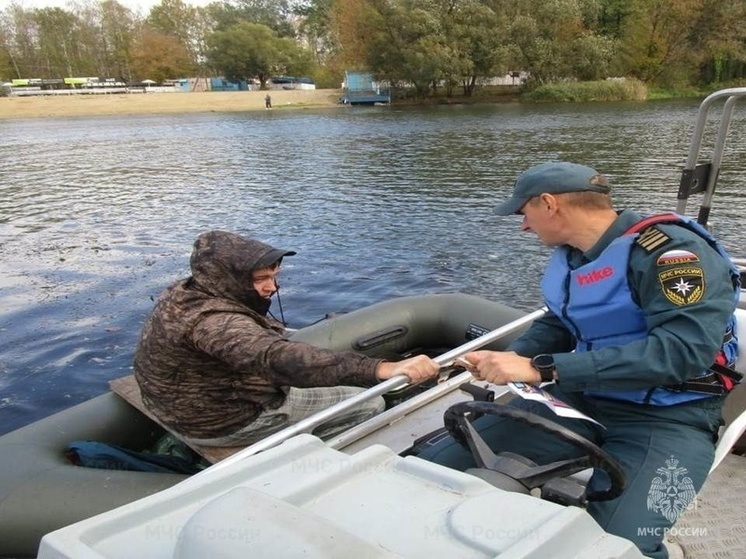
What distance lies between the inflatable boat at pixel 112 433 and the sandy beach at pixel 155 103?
4873cm

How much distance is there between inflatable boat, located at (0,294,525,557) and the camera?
2611mm

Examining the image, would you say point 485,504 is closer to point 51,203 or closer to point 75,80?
point 51,203

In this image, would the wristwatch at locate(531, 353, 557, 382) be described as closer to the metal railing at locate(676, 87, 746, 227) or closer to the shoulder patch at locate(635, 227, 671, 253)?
the shoulder patch at locate(635, 227, 671, 253)

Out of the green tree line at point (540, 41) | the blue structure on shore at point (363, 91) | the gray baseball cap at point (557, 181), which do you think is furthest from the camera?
the blue structure on shore at point (363, 91)

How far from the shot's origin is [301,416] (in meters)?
3.17

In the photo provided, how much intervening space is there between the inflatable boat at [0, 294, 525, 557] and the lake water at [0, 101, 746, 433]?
216 centimetres

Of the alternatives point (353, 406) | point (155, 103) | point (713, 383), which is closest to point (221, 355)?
point (353, 406)

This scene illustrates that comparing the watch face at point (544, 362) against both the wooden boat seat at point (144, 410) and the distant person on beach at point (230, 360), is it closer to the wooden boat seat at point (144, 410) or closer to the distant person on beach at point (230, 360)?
the distant person on beach at point (230, 360)

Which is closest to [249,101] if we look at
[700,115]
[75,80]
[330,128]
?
[330,128]

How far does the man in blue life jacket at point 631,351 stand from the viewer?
1.88 meters

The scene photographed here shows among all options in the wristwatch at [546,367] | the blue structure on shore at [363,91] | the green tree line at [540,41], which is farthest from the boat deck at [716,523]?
the blue structure on shore at [363,91]

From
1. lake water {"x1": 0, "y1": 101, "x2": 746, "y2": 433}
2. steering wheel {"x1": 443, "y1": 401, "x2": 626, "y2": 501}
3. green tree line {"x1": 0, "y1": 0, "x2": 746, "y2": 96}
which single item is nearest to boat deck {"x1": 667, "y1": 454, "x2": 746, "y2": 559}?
steering wheel {"x1": 443, "y1": 401, "x2": 626, "y2": 501}

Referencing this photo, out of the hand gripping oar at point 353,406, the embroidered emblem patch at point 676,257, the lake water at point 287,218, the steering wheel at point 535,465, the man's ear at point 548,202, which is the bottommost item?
the lake water at point 287,218

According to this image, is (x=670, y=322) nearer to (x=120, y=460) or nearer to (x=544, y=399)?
(x=544, y=399)
